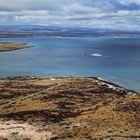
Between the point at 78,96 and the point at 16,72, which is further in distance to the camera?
the point at 16,72

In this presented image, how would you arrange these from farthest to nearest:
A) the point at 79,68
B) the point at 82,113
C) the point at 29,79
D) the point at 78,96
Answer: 1. the point at 79,68
2. the point at 29,79
3. the point at 78,96
4. the point at 82,113

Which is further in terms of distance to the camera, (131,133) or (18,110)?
(18,110)

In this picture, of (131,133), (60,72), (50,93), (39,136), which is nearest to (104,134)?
(131,133)

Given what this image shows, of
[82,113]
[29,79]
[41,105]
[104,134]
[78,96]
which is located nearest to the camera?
[104,134]

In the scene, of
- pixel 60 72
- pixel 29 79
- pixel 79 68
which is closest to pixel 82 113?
pixel 29 79

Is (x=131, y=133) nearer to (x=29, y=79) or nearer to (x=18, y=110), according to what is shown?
(x=18, y=110)

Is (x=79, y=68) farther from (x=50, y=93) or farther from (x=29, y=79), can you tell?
(x=50, y=93)
